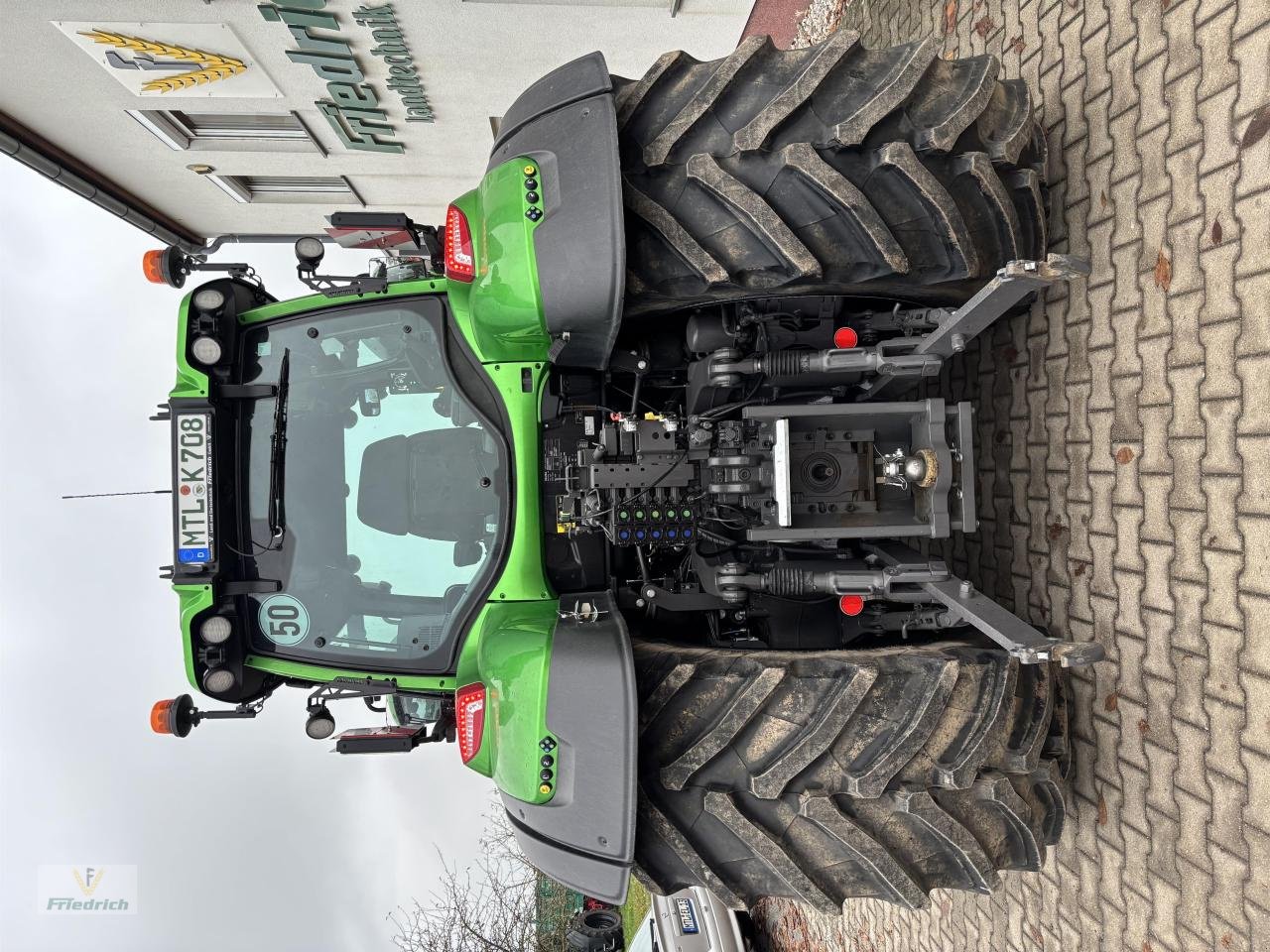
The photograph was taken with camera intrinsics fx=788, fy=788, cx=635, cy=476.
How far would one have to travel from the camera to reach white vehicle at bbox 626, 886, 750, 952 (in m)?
6.15

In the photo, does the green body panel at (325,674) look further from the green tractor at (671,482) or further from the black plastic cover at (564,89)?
the black plastic cover at (564,89)

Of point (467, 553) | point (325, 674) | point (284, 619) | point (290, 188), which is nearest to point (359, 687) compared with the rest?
point (325, 674)

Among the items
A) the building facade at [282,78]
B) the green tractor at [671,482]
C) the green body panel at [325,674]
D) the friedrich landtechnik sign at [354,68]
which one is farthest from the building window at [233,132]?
the green body panel at [325,674]

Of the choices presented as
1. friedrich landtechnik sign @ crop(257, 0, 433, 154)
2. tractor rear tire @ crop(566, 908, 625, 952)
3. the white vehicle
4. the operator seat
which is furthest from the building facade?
tractor rear tire @ crop(566, 908, 625, 952)

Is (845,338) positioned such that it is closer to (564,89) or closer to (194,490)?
(564,89)

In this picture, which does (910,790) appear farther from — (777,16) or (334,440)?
(777,16)

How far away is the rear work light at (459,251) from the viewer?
2.94m

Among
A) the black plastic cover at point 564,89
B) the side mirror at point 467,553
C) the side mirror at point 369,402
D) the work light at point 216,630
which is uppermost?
the black plastic cover at point 564,89

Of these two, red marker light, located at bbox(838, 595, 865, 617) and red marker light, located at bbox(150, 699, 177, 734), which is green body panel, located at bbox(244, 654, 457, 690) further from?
red marker light, located at bbox(838, 595, 865, 617)

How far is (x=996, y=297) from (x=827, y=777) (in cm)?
162

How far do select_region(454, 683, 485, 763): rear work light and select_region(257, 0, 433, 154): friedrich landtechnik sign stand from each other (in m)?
5.29

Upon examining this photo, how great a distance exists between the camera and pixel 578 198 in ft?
8.41

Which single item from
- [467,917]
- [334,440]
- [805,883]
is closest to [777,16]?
[334,440]

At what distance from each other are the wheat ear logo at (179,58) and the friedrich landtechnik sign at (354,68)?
0.57 m
